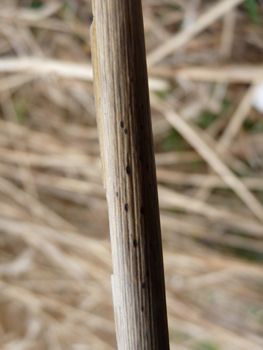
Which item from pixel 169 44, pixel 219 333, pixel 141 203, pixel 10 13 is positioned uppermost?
pixel 10 13

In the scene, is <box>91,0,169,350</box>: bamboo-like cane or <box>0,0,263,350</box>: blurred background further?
<box>0,0,263,350</box>: blurred background

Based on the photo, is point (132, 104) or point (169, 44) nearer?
point (132, 104)

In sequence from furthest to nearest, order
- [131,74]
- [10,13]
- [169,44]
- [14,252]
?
[14,252] → [10,13] → [169,44] → [131,74]

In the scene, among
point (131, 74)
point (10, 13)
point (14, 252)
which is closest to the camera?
point (131, 74)

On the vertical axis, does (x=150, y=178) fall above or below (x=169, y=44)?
below

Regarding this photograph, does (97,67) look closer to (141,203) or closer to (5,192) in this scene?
(141,203)

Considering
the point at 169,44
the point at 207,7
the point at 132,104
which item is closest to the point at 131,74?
the point at 132,104
